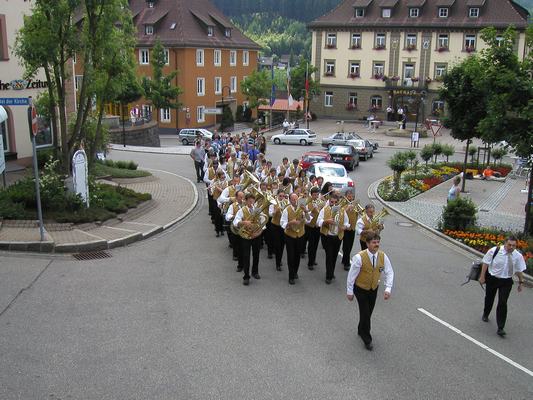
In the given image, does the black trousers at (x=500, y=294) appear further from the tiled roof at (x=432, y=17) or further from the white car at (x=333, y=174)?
the tiled roof at (x=432, y=17)

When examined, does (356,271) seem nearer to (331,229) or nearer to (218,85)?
(331,229)

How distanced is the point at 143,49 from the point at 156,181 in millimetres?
A: 36668

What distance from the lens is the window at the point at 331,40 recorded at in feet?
198

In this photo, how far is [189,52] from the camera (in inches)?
2190

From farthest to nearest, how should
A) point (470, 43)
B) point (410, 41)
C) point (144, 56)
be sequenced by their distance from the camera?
point (410, 41) → point (144, 56) → point (470, 43)

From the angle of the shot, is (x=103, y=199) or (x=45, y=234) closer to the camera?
(x=45, y=234)

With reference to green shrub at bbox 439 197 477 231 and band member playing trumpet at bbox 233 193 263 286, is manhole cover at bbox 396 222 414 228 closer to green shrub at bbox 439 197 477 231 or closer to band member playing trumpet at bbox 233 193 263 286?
green shrub at bbox 439 197 477 231

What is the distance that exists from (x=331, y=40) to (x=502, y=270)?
54.1 m

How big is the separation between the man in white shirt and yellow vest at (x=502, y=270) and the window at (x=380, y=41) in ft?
171

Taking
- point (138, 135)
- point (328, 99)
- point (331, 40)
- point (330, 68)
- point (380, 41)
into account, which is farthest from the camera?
point (328, 99)

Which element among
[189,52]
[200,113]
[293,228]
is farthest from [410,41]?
[293,228]

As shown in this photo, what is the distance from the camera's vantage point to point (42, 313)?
9242 millimetres

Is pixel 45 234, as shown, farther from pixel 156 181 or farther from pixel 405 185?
pixel 405 185

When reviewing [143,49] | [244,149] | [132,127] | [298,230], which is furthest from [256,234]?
[143,49]
